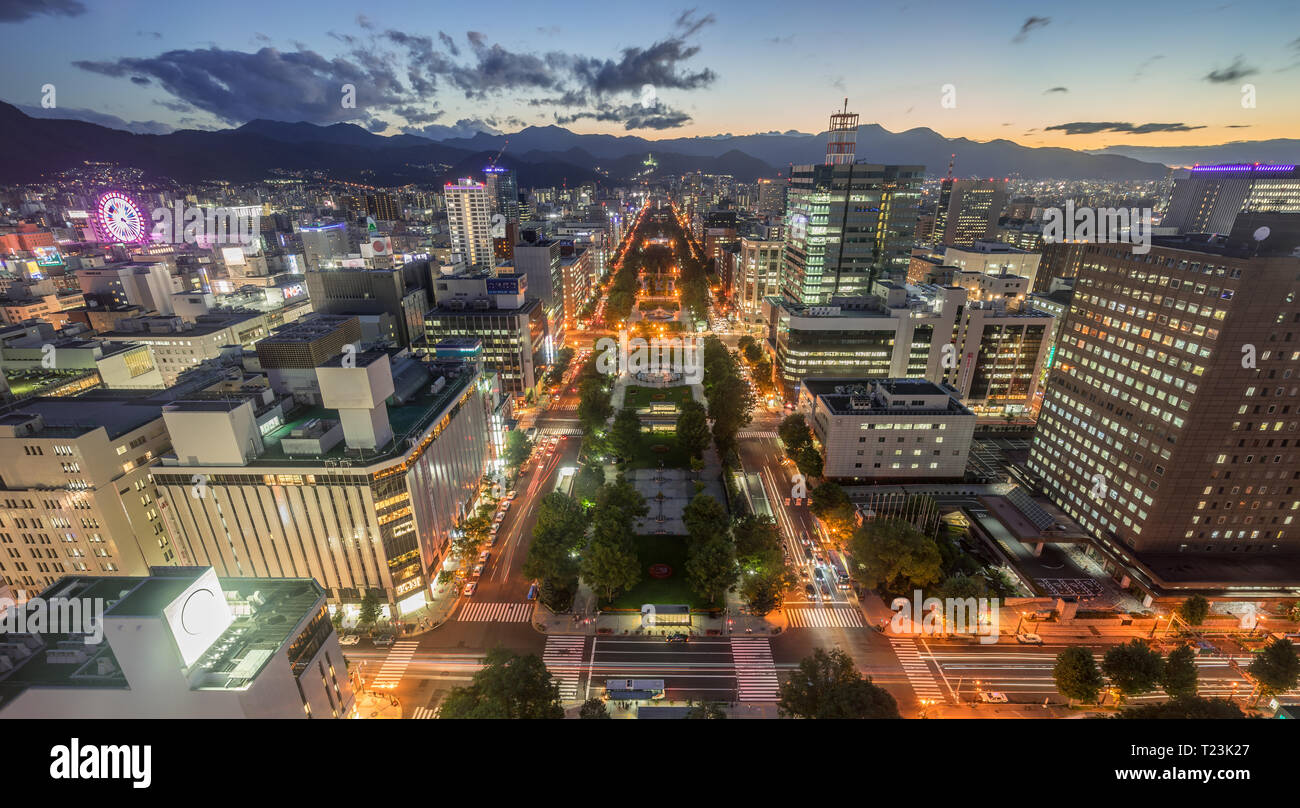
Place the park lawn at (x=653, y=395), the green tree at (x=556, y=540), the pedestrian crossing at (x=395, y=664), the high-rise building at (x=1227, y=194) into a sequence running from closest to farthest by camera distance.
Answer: the pedestrian crossing at (x=395, y=664)
the green tree at (x=556, y=540)
the park lawn at (x=653, y=395)
the high-rise building at (x=1227, y=194)

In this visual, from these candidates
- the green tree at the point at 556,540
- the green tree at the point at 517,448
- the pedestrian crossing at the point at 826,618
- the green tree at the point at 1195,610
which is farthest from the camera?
the green tree at the point at 517,448

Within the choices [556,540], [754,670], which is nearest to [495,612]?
[556,540]

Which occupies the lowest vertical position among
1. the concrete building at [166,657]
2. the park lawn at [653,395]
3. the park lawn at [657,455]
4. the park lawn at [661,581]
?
the park lawn at [661,581]

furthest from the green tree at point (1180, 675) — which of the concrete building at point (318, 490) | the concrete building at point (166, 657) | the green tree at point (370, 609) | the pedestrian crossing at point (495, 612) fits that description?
the green tree at point (370, 609)

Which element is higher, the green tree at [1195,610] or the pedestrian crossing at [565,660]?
the green tree at [1195,610]

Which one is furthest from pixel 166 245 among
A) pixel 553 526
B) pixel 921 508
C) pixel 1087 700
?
pixel 1087 700

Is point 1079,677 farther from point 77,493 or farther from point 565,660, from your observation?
point 77,493

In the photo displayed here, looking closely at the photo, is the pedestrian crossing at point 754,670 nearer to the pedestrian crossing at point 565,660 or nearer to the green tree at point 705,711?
the green tree at point 705,711

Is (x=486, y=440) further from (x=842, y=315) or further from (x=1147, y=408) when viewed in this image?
(x=1147, y=408)
